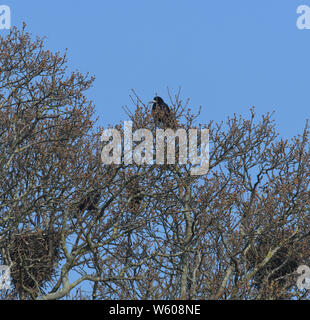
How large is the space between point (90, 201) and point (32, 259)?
2.84m

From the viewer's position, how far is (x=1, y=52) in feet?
68.3

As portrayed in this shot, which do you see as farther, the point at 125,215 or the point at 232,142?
the point at 232,142

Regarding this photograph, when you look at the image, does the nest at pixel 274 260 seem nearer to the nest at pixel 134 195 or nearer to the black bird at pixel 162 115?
the nest at pixel 134 195

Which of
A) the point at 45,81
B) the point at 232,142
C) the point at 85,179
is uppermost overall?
the point at 45,81

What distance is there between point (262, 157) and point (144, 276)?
22.7ft

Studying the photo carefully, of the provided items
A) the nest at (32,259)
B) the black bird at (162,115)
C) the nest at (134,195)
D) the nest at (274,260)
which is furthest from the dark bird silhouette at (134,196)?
the nest at (274,260)

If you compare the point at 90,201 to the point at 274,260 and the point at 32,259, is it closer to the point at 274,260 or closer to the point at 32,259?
the point at 32,259

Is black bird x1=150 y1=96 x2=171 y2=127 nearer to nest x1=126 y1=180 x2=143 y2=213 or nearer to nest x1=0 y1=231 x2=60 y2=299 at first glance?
nest x1=126 y1=180 x2=143 y2=213

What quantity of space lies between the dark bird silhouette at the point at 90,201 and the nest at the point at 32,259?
133 centimetres

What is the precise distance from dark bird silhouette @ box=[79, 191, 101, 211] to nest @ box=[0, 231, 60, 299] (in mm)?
1328

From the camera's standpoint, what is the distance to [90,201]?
19.9 meters

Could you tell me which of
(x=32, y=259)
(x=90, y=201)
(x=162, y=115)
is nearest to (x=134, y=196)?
(x=90, y=201)

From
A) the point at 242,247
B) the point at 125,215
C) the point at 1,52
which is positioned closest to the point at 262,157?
the point at 242,247
